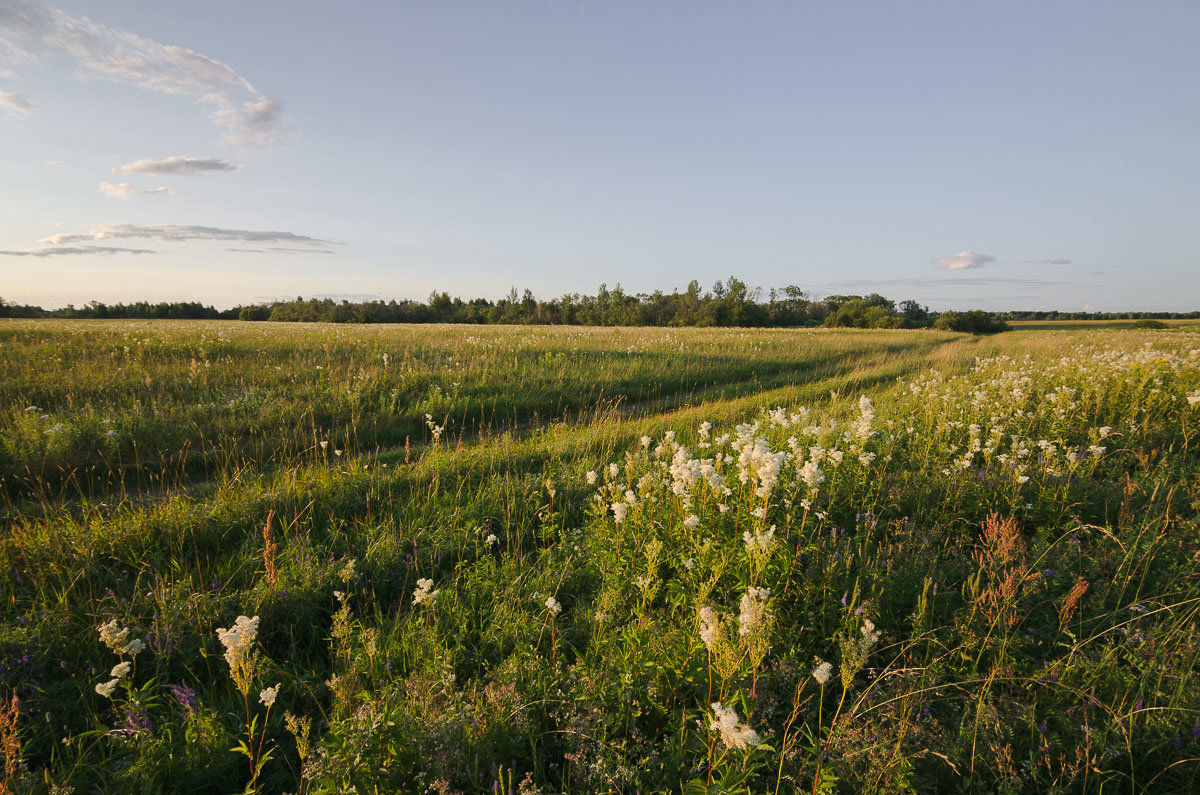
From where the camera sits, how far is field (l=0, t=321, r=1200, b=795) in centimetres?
230

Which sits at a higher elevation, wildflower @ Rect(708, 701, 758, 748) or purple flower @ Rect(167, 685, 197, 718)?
wildflower @ Rect(708, 701, 758, 748)

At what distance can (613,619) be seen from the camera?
10.9ft

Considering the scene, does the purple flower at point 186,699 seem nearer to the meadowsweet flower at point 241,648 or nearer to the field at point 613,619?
the field at point 613,619

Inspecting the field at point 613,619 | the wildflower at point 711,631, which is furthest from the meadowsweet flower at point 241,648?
the wildflower at point 711,631

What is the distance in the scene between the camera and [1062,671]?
278cm

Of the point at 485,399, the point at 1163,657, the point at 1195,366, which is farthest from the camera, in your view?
the point at 485,399

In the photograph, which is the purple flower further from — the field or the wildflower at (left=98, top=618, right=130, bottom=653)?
the wildflower at (left=98, top=618, right=130, bottom=653)

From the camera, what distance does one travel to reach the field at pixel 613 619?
2.30 meters

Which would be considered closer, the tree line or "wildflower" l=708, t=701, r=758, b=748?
"wildflower" l=708, t=701, r=758, b=748

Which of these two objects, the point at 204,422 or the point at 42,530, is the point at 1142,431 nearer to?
the point at 42,530

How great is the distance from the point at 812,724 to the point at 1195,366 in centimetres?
1300

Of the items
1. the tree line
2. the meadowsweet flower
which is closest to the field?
the meadowsweet flower

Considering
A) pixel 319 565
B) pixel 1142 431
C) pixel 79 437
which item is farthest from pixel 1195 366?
pixel 79 437

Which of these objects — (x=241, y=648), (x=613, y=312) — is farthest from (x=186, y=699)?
(x=613, y=312)
